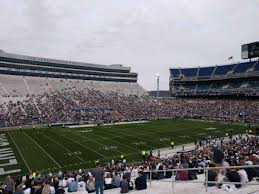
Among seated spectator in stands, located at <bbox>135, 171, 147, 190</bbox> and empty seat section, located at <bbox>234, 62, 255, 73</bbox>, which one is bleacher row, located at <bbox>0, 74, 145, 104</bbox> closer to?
empty seat section, located at <bbox>234, 62, 255, 73</bbox>

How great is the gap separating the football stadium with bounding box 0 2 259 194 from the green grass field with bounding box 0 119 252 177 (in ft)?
0.36

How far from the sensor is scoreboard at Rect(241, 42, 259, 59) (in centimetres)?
7631

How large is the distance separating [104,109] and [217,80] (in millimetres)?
38921

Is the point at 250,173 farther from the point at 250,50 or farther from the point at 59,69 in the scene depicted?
the point at 59,69

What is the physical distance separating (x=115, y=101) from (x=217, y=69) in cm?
3650

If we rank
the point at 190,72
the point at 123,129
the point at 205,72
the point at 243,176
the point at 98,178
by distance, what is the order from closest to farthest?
1. the point at 243,176
2. the point at 98,178
3. the point at 123,129
4. the point at 205,72
5. the point at 190,72

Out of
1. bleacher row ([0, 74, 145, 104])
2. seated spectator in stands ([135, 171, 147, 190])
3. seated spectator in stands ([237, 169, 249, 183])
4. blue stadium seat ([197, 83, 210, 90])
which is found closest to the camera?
seated spectator in stands ([237, 169, 249, 183])

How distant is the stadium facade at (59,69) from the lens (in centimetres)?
7388

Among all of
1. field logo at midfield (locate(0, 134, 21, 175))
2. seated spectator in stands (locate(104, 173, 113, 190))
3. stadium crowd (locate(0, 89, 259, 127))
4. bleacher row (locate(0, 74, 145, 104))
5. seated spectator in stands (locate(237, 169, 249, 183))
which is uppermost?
bleacher row (locate(0, 74, 145, 104))

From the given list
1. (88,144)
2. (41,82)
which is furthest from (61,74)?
(88,144)

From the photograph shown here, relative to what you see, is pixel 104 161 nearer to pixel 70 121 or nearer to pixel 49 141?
pixel 49 141

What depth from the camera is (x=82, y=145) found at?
112 feet

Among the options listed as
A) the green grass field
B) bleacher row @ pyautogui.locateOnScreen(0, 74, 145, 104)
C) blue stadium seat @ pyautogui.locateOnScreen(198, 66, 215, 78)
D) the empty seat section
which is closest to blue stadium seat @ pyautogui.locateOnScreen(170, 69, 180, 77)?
blue stadium seat @ pyautogui.locateOnScreen(198, 66, 215, 78)

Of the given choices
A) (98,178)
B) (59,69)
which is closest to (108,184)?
(98,178)
